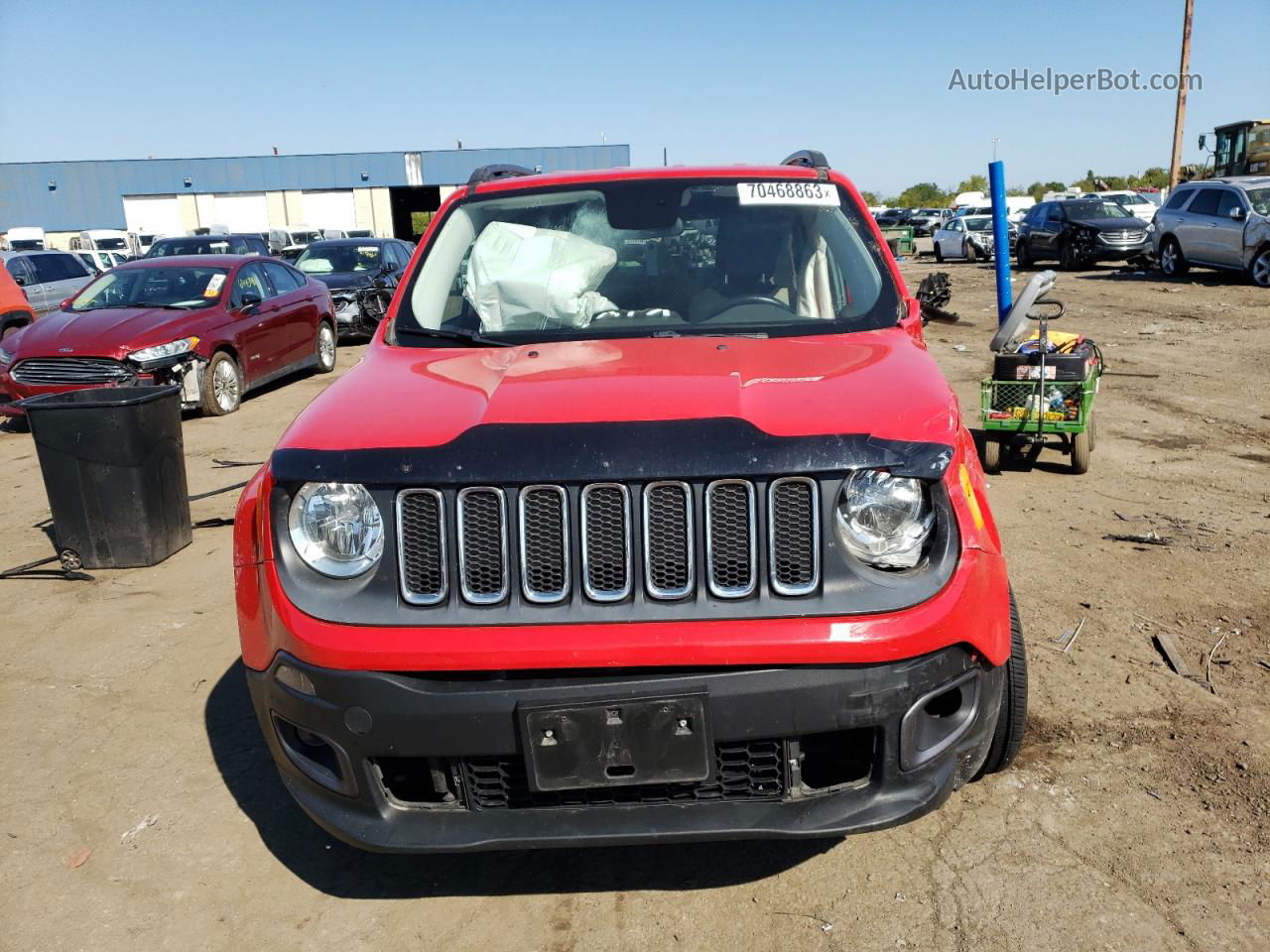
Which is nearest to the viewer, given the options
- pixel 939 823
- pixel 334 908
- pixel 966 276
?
pixel 334 908

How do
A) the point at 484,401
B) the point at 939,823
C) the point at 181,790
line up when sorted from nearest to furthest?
the point at 484,401 → the point at 939,823 → the point at 181,790

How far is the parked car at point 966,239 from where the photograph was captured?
103 ft

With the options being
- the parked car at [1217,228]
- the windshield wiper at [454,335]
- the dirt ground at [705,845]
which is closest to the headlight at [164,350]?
the dirt ground at [705,845]

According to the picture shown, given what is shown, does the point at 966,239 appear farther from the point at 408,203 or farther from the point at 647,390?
the point at 408,203

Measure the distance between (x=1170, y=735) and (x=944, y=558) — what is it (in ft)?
5.61

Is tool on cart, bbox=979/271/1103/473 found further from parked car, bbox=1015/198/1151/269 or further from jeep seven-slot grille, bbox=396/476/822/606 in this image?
parked car, bbox=1015/198/1151/269

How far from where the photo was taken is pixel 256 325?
38.2ft

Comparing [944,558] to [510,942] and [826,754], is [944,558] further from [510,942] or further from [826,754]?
[510,942]

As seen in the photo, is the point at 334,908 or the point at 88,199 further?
the point at 88,199

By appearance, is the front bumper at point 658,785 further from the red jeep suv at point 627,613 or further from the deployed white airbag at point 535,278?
the deployed white airbag at point 535,278

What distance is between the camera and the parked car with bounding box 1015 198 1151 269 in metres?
24.1

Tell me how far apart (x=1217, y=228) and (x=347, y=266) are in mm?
15611

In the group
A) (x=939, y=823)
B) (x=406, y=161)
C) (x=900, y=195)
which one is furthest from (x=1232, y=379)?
(x=900, y=195)

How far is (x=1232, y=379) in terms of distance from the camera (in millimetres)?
10836
